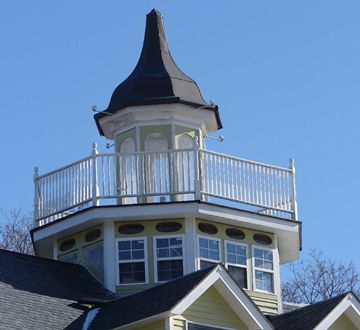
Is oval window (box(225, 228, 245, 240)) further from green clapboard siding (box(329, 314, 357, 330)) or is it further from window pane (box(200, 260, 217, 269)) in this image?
green clapboard siding (box(329, 314, 357, 330))

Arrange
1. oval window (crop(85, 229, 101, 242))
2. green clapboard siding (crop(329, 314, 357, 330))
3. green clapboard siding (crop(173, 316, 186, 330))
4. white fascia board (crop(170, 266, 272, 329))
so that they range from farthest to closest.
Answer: oval window (crop(85, 229, 101, 242)) → green clapboard siding (crop(329, 314, 357, 330)) → white fascia board (crop(170, 266, 272, 329)) → green clapboard siding (crop(173, 316, 186, 330))

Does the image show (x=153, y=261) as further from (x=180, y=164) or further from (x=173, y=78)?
(x=173, y=78)

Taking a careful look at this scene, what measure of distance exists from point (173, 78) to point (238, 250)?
14.2 ft

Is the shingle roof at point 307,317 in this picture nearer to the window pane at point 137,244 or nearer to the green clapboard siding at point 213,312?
the green clapboard siding at point 213,312

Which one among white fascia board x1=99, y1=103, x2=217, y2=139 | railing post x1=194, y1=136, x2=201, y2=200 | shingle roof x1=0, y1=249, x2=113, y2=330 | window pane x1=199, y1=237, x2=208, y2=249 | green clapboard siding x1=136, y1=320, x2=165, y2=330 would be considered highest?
white fascia board x1=99, y1=103, x2=217, y2=139

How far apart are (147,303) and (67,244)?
5436 mm

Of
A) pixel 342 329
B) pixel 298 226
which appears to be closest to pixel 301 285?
pixel 298 226

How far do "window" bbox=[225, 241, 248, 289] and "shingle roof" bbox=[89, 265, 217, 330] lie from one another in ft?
11.7

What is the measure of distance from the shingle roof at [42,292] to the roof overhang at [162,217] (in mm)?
934

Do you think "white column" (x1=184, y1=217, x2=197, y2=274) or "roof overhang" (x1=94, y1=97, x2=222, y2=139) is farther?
"roof overhang" (x1=94, y1=97, x2=222, y2=139)

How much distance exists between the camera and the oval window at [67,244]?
107 ft

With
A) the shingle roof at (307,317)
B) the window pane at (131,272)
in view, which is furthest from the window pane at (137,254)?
the shingle roof at (307,317)

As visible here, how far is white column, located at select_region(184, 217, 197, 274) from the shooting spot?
31.2 meters

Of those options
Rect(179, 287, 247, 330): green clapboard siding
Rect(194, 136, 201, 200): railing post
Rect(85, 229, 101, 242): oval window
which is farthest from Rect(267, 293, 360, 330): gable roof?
Rect(85, 229, 101, 242): oval window
